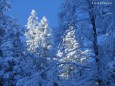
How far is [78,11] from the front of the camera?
16.3m

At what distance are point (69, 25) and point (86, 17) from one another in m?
0.70

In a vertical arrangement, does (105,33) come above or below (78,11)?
below

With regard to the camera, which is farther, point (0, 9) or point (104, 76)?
point (0, 9)

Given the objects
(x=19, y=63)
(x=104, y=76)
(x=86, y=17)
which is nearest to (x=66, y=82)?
(x=104, y=76)

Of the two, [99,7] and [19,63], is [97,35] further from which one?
[19,63]

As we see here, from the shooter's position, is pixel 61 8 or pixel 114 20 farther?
pixel 61 8

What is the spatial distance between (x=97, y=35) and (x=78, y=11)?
3.96 feet

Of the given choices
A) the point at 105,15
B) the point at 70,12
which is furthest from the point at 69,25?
the point at 105,15

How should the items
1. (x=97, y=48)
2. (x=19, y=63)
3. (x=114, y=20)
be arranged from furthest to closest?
(x=19, y=63) → (x=97, y=48) → (x=114, y=20)

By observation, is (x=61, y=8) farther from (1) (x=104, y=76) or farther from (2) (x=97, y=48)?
(1) (x=104, y=76)

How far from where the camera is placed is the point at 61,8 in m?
16.4

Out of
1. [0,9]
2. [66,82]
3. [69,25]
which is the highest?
[0,9]

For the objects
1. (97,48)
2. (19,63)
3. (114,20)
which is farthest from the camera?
(19,63)

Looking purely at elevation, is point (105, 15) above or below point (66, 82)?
above
